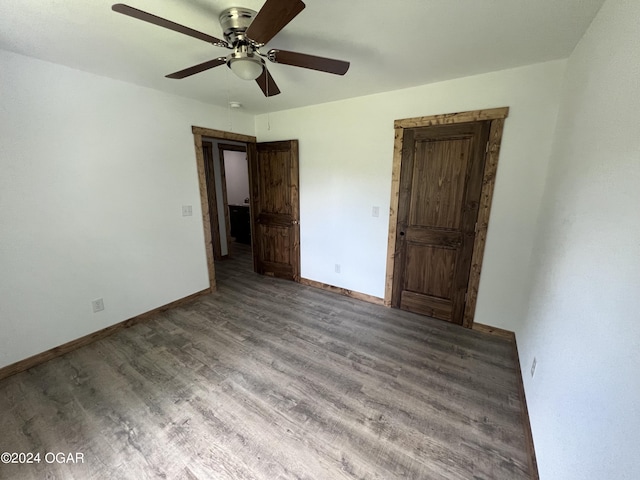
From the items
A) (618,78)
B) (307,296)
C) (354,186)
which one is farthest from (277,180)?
(618,78)

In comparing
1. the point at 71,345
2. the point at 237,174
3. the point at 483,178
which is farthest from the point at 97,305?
the point at 237,174

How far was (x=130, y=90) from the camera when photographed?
2473mm

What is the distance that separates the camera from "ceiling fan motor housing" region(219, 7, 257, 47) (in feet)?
4.51

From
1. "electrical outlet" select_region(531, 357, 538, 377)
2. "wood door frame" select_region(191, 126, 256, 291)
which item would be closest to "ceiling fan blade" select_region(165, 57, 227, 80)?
A: "wood door frame" select_region(191, 126, 256, 291)

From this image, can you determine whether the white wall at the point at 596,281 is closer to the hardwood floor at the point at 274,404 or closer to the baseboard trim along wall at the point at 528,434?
the baseboard trim along wall at the point at 528,434

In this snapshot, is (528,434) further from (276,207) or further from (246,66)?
(276,207)

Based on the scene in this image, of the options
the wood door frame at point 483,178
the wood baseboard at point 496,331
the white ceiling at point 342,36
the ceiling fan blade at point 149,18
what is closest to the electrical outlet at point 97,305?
the white ceiling at point 342,36

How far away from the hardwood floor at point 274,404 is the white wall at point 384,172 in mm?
707

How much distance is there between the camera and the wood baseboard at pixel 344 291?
321 centimetres

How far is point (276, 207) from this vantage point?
379 cm

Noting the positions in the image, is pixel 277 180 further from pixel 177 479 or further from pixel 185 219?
pixel 177 479

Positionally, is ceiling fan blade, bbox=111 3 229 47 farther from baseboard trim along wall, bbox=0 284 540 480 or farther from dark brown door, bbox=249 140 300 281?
baseboard trim along wall, bbox=0 284 540 480

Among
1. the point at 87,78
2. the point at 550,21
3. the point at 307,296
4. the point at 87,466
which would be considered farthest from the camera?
the point at 307,296

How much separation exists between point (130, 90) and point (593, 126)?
3.55 m
